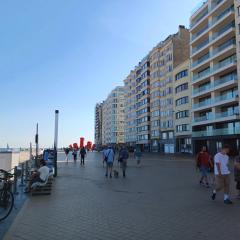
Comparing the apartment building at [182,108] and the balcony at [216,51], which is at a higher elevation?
the balcony at [216,51]

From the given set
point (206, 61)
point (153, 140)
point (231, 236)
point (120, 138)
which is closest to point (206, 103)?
point (206, 61)

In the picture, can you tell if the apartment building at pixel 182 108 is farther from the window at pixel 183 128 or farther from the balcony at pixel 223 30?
the balcony at pixel 223 30

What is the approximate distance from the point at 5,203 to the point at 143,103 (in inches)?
3560

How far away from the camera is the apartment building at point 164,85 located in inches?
2906

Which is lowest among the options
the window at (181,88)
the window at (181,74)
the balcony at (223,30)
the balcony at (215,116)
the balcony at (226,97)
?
the balcony at (215,116)

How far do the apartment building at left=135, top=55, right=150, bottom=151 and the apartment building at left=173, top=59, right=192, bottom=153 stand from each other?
918 inches

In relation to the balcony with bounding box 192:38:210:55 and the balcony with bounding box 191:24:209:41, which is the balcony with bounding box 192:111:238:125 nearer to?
the balcony with bounding box 192:38:210:55

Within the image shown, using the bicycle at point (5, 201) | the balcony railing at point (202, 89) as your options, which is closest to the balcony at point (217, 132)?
the balcony railing at point (202, 89)

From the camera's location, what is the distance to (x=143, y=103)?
97438 millimetres

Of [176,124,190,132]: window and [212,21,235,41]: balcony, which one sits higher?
[212,21,235,41]: balcony

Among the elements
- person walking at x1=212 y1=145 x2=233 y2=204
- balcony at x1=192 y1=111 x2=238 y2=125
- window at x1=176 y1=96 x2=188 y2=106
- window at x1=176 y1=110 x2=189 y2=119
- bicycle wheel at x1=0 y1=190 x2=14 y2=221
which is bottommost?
bicycle wheel at x1=0 y1=190 x2=14 y2=221

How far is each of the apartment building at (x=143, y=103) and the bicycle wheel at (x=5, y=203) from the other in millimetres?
85425

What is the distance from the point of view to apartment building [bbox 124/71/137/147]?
109 m

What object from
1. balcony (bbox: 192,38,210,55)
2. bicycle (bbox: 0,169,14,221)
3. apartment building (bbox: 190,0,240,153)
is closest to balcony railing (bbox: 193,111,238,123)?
apartment building (bbox: 190,0,240,153)
